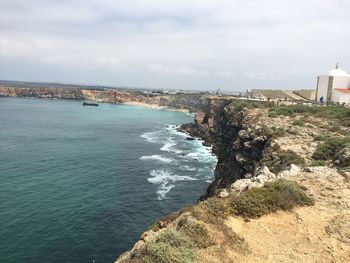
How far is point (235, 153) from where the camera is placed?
37.7 meters

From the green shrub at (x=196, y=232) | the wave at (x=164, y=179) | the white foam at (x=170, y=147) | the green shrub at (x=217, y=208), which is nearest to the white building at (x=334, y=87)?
the wave at (x=164, y=179)

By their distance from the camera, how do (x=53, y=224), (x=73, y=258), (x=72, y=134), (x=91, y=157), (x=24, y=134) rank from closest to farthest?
(x=73, y=258)
(x=53, y=224)
(x=91, y=157)
(x=24, y=134)
(x=72, y=134)

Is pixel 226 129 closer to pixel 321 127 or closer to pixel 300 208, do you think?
pixel 321 127

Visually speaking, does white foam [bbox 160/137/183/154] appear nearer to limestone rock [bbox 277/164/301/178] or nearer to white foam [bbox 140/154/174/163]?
white foam [bbox 140/154/174/163]

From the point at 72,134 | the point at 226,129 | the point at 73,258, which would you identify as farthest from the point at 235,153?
the point at 72,134

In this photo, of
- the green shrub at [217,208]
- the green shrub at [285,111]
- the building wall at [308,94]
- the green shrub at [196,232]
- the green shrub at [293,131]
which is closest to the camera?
the green shrub at [196,232]

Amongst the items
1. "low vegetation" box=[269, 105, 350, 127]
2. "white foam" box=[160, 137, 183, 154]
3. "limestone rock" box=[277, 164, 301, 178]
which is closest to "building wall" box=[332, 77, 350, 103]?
"low vegetation" box=[269, 105, 350, 127]

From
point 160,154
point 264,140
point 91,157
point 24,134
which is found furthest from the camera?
point 24,134

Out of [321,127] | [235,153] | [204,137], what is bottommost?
[204,137]

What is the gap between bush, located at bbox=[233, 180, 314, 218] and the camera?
14562 millimetres

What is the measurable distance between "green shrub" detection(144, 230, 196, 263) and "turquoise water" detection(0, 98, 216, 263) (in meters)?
19.8

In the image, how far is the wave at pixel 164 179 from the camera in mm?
48200

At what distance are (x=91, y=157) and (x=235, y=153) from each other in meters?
32.4

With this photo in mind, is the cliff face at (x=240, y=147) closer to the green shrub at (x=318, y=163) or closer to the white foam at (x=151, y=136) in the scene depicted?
the green shrub at (x=318, y=163)
